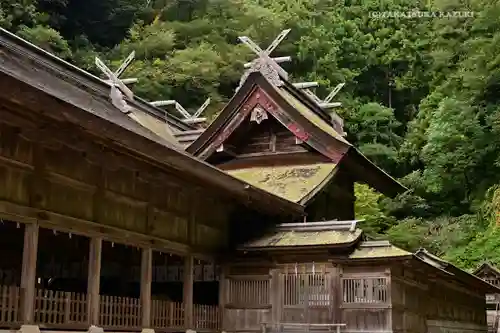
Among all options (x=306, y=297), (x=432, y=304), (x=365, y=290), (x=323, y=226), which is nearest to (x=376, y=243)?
(x=365, y=290)

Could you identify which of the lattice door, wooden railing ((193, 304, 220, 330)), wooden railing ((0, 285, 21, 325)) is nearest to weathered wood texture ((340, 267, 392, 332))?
the lattice door

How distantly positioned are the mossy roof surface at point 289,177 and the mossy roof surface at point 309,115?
1.03m

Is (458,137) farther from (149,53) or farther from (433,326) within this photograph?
(433,326)

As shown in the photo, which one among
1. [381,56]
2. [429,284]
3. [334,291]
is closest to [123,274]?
[334,291]

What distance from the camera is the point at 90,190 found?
39.1 ft

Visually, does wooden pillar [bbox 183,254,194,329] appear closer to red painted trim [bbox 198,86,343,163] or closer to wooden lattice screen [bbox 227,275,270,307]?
wooden lattice screen [bbox 227,275,270,307]

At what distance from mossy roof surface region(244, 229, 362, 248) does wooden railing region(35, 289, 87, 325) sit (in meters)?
5.05

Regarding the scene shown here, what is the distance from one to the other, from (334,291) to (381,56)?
45.4 meters

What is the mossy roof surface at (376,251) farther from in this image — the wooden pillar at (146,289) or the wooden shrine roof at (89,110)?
the wooden pillar at (146,289)

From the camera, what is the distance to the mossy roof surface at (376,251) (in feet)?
47.4

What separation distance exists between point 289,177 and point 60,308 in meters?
9.74

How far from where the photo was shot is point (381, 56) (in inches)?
2282

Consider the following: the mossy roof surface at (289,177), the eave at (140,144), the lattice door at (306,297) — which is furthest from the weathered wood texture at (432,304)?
the mossy roof surface at (289,177)

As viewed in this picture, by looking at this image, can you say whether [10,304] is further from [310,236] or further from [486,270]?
[486,270]
